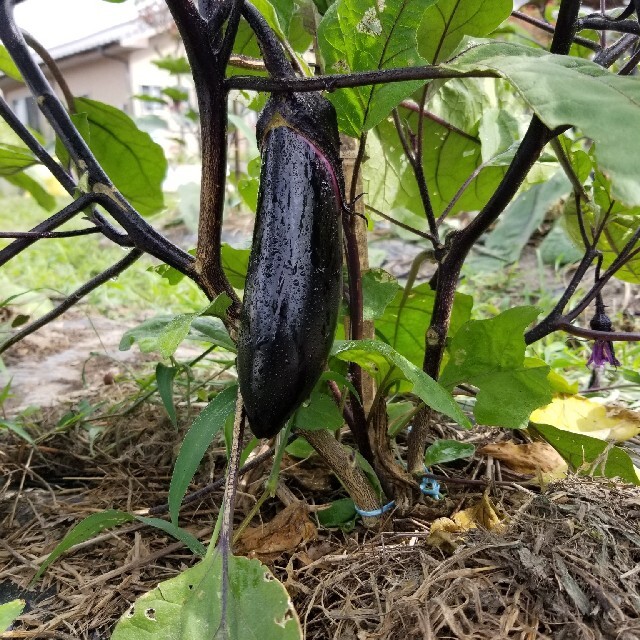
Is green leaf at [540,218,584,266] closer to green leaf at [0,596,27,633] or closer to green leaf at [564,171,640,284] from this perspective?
green leaf at [564,171,640,284]

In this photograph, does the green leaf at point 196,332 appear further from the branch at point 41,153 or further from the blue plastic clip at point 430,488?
the blue plastic clip at point 430,488

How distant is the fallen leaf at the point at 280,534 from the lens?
76 centimetres

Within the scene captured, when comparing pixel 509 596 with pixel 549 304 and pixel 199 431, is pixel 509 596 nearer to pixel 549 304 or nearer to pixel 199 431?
pixel 199 431

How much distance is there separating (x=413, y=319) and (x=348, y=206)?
0.99ft

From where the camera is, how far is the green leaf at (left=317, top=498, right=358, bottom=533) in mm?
801

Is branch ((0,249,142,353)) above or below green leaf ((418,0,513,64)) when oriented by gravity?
below

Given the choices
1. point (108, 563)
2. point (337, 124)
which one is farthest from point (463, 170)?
point (108, 563)

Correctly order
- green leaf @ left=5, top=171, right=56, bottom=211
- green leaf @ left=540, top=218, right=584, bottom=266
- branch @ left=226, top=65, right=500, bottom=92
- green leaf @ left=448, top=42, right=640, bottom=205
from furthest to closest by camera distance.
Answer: green leaf @ left=540, top=218, right=584, bottom=266
green leaf @ left=5, top=171, right=56, bottom=211
branch @ left=226, top=65, right=500, bottom=92
green leaf @ left=448, top=42, right=640, bottom=205

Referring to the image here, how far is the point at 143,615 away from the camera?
56 cm

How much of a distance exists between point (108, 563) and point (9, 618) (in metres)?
0.21

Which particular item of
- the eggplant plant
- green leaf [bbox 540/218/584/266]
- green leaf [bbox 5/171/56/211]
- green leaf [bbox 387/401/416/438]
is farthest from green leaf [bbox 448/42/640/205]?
green leaf [bbox 540/218/584/266]

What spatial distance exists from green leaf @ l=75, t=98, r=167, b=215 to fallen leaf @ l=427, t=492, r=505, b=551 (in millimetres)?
743

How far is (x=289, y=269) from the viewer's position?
0.59m

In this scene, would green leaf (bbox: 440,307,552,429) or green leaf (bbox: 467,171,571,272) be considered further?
green leaf (bbox: 467,171,571,272)
